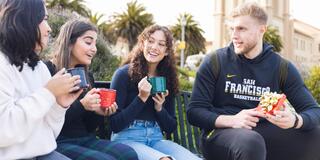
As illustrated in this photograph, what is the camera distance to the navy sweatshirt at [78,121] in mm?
3205

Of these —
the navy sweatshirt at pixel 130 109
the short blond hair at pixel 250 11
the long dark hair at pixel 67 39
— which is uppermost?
the short blond hair at pixel 250 11

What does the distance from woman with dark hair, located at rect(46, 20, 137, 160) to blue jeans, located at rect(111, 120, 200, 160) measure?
9.7 inches

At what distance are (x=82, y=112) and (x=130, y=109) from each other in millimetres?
436

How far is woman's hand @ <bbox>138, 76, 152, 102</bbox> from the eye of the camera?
3434mm

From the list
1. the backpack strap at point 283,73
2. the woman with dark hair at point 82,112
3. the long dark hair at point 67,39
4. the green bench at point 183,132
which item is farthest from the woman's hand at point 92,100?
the backpack strap at point 283,73

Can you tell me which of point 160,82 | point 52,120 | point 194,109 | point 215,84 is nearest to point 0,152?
point 52,120

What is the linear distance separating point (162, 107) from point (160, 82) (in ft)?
1.18

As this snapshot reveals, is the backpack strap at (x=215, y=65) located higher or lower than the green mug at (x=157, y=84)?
higher

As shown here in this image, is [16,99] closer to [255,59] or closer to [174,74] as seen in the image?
[174,74]

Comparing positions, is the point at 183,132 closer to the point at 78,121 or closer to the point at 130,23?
the point at 78,121

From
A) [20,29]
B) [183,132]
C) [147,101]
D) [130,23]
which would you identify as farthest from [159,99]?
[130,23]

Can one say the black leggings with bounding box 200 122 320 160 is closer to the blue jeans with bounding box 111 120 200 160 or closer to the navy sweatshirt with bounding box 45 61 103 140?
the blue jeans with bounding box 111 120 200 160

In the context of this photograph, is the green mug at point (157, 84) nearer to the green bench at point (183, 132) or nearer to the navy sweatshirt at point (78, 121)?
the navy sweatshirt at point (78, 121)

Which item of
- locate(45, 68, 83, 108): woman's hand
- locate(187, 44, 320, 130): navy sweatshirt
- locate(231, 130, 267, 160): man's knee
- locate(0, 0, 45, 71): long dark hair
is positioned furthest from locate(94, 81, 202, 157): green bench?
locate(0, 0, 45, 71): long dark hair
